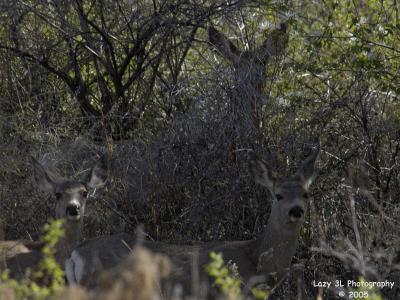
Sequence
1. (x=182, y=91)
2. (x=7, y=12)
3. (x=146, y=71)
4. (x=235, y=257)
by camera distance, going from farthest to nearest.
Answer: (x=146, y=71)
(x=7, y=12)
(x=182, y=91)
(x=235, y=257)

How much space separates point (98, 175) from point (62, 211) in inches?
26.3

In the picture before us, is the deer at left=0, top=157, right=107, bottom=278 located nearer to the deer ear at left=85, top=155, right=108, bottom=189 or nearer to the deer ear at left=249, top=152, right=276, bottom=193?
the deer ear at left=85, top=155, right=108, bottom=189

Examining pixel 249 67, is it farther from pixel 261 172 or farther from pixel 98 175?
pixel 98 175

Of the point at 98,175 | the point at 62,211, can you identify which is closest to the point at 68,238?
the point at 62,211

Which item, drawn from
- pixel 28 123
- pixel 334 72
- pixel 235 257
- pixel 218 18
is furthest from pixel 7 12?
pixel 235 257

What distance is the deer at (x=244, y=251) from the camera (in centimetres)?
838

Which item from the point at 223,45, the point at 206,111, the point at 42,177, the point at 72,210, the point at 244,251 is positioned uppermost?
the point at 223,45

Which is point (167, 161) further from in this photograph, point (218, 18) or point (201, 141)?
point (218, 18)

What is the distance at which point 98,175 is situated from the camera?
33.6 ft

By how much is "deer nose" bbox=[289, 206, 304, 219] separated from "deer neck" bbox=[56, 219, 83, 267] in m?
2.20

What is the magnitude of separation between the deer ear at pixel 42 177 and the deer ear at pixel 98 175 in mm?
371

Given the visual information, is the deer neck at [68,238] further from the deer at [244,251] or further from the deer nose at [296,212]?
the deer nose at [296,212]

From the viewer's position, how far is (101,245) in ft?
28.3

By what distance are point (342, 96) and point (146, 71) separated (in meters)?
3.18
